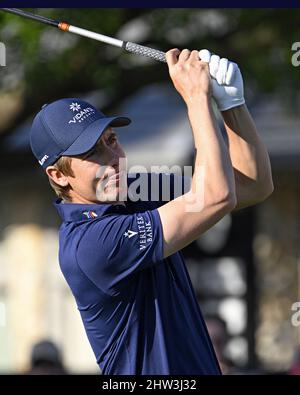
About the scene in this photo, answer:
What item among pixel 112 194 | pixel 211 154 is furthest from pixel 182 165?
pixel 211 154

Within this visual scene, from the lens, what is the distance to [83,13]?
9039 millimetres

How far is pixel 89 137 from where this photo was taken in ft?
13.6

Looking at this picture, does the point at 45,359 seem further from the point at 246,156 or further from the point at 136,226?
the point at 136,226

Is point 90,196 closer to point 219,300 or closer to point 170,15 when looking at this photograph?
point 170,15

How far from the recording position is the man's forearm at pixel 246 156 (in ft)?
14.4

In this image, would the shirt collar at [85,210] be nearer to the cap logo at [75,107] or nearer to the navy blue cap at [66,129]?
the navy blue cap at [66,129]

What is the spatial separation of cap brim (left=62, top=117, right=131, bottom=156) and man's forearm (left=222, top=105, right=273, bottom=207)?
0.48 m

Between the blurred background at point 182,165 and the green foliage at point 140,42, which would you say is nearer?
the green foliage at point 140,42

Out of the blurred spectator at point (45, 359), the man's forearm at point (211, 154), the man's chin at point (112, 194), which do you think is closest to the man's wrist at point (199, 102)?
the man's forearm at point (211, 154)

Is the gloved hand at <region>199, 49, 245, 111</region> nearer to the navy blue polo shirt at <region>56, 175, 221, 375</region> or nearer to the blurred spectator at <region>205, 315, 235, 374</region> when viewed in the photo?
the navy blue polo shirt at <region>56, 175, 221, 375</region>

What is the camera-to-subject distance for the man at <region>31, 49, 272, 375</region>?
3936 mm

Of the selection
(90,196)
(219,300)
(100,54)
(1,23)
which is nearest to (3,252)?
(219,300)

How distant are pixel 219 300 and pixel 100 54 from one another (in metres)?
4.05

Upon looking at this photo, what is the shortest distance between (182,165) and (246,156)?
6.71 m
